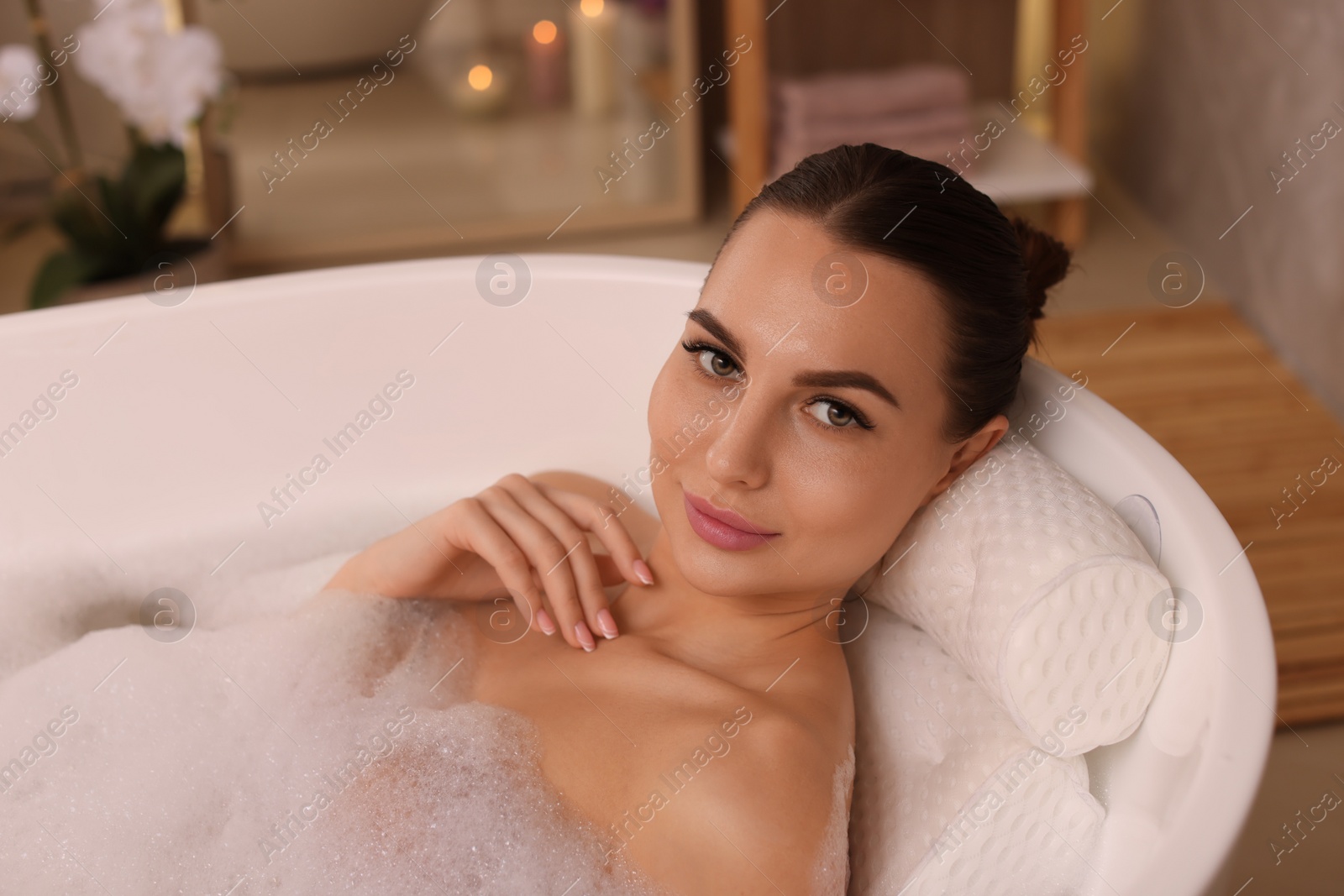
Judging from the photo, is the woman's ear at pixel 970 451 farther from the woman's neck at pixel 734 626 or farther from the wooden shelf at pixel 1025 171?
the wooden shelf at pixel 1025 171

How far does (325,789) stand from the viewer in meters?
1.03

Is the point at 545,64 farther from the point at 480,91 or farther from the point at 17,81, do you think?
the point at 17,81

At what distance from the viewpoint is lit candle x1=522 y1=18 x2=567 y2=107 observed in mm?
2584

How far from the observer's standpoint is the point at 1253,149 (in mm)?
2350

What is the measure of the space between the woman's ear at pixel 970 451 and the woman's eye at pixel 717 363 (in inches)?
8.1

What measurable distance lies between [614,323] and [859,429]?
585 millimetres

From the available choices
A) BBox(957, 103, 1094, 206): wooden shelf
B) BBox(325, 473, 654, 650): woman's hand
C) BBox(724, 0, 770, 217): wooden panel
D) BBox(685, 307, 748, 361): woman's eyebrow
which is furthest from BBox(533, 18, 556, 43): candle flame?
BBox(685, 307, 748, 361): woman's eyebrow

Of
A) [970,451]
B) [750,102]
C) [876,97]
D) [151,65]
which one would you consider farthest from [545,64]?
→ [970,451]

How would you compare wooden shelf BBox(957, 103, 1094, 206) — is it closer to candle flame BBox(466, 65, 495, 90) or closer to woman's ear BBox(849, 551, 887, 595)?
candle flame BBox(466, 65, 495, 90)

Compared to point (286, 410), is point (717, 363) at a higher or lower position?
higher

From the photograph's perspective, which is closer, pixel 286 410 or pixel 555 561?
pixel 555 561

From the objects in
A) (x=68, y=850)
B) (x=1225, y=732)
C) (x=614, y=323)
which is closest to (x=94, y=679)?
(x=68, y=850)

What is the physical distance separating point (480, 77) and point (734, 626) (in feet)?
6.36

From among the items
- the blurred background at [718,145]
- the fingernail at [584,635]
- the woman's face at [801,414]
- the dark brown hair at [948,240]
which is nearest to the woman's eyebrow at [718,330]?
the woman's face at [801,414]
